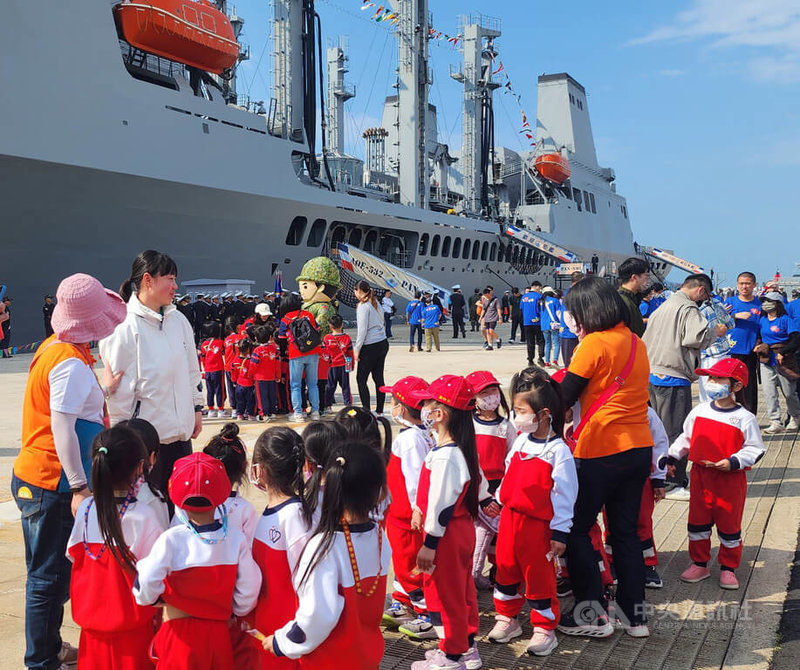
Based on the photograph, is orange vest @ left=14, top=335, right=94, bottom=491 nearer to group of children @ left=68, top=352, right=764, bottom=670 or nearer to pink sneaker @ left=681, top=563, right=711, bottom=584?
group of children @ left=68, top=352, right=764, bottom=670

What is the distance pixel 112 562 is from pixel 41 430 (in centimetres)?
73

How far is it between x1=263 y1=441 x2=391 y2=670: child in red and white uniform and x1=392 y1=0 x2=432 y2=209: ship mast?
93.8 feet

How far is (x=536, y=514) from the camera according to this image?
314cm

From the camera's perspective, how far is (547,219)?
131 ft

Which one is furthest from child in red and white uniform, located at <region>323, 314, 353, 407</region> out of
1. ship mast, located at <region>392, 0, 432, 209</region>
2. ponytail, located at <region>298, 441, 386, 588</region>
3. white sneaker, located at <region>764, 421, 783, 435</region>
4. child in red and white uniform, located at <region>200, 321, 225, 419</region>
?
ship mast, located at <region>392, 0, 432, 209</region>

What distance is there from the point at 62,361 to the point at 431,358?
1337 centimetres

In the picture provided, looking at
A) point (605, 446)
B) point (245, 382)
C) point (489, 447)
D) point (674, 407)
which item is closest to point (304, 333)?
point (245, 382)

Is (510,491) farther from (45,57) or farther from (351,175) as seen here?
(351,175)

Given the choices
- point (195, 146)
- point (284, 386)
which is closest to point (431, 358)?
point (284, 386)

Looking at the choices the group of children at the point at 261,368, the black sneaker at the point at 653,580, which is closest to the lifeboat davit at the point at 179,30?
the group of children at the point at 261,368

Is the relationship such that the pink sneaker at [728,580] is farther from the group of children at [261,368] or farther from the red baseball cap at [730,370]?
the group of children at [261,368]

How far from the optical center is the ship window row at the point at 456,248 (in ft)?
101

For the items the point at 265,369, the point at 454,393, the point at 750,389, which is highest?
the point at 265,369

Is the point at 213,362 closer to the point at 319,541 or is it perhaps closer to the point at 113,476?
the point at 113,476
